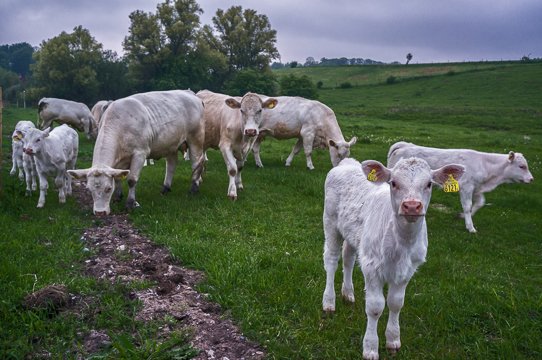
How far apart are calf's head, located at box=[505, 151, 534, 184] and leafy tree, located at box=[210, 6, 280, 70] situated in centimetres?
5248

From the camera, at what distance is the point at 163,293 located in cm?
409

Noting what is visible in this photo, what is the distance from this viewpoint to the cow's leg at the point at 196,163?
8898 millimetres

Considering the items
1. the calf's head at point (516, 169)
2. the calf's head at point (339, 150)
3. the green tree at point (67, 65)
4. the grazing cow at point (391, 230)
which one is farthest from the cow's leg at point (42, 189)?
the green tree at point (67, 65)

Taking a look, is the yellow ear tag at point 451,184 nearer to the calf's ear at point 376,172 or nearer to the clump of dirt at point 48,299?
the calf's ear at point 376,172

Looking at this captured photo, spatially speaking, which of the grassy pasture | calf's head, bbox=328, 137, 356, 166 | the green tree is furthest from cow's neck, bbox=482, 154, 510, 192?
the green tree

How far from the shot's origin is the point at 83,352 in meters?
3.02

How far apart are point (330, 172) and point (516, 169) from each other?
5766 mm

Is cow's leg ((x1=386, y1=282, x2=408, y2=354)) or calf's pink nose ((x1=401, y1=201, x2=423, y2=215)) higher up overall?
calf's pink nose ((x1=401, y1=201, x2=423, y2=215))

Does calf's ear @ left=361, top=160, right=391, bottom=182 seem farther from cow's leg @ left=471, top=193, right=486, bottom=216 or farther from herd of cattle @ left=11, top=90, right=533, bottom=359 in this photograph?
cow's leg @ left=471, top=193, right=486, bottom=216

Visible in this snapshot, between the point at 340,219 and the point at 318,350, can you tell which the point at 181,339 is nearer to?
the point at 318,350

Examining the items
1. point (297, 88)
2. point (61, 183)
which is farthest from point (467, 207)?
point (297, 88)

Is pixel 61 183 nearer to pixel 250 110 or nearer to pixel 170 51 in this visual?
pixel 250 110

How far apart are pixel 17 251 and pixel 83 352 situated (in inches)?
101

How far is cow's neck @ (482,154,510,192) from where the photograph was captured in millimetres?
7812
